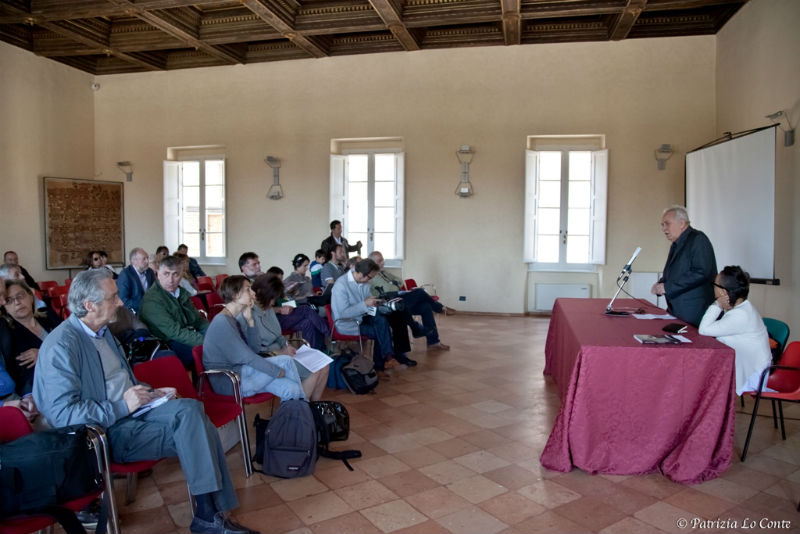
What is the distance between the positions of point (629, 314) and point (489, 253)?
4985 mm

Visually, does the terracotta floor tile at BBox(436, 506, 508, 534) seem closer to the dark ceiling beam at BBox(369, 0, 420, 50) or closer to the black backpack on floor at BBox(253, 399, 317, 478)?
the black backpack on floor at BBox(253, 399, 317, 478)

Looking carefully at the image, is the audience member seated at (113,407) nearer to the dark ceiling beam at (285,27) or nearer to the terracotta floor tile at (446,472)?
the terracotta floor tile at (446,472)

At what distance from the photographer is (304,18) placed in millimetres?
8195

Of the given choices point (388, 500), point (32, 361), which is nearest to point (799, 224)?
point (388, 500)

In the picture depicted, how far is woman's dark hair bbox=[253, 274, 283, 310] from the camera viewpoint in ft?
13.0

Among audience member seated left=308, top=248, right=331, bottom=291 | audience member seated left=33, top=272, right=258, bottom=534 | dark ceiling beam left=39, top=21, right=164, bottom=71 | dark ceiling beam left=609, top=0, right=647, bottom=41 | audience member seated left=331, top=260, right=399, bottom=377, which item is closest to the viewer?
audience member seated left=33, top=272, right=258, bottom=534

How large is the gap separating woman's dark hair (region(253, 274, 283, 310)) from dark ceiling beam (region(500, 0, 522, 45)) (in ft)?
17.4

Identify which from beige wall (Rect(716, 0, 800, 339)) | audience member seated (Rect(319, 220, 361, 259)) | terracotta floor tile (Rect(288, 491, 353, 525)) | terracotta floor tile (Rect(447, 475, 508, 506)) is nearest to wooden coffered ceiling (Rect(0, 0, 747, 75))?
beige wall (Rect(716, 0, 800, 339))

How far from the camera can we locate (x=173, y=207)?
1069 cm

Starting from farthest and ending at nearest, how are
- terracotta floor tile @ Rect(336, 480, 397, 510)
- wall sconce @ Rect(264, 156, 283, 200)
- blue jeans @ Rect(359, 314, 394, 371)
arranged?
wall sconce @ Rect(264, 156, 283, 200) < blue jeans @ Rect(359, 314, 394, 371) < terracotta floor tile @ Rect(336, 480, 397, 510)

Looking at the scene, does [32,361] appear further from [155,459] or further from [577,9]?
[577,9]

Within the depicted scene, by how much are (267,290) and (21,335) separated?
4.77ft

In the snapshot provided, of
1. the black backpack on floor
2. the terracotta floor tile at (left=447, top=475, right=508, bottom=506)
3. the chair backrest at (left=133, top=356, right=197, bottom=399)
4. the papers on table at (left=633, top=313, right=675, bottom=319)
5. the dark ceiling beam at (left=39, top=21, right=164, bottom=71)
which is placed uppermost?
the dark ceiling beam at (left=39, top=21, right=164, bottom=71)

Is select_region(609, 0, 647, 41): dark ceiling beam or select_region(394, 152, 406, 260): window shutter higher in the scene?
select_region(609, 0, 647, 41): dark ceiling beam
